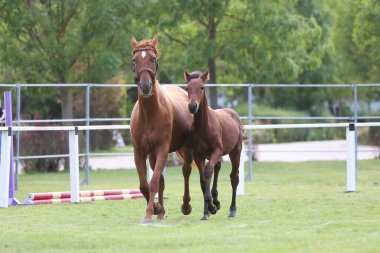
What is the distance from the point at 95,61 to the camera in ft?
80.5

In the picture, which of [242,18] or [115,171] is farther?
[242,18]

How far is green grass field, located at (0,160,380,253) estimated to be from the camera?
8.92 meters

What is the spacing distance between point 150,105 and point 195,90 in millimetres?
643

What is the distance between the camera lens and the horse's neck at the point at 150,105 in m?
11.6

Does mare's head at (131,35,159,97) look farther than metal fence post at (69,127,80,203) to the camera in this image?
No

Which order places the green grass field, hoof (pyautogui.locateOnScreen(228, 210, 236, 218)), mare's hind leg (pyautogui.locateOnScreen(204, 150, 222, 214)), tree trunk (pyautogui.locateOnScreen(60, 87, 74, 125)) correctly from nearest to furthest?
the green grass field, mare's hind leg (pyautogui.locateOnScreen(204, 150, 222, 214)), hoof (pyautogui.locateOnScreen(228, 210, 236, 218)), tree trunk (pyautogui.locateOnScreen(60, 87, 74, 125))

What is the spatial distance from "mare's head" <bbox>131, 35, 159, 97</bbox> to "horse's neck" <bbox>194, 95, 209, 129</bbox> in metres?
0.87

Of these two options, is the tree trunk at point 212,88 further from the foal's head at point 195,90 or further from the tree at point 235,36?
the foal's head at point 195,90

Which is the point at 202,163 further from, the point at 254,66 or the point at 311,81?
the point at 311,81

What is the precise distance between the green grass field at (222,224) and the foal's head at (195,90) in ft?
5.13

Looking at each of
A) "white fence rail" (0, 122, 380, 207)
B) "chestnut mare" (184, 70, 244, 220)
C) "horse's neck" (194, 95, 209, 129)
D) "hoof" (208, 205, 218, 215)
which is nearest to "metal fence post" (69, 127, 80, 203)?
"white fence rail" (0, 122, 380, 207)

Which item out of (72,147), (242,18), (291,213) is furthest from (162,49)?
(291,213)

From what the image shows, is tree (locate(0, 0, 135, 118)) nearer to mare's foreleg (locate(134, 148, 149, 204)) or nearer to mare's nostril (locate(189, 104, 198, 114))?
mare's foreleg (locate(134, 148, 149, 204))

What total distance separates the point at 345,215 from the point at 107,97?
2442cm
